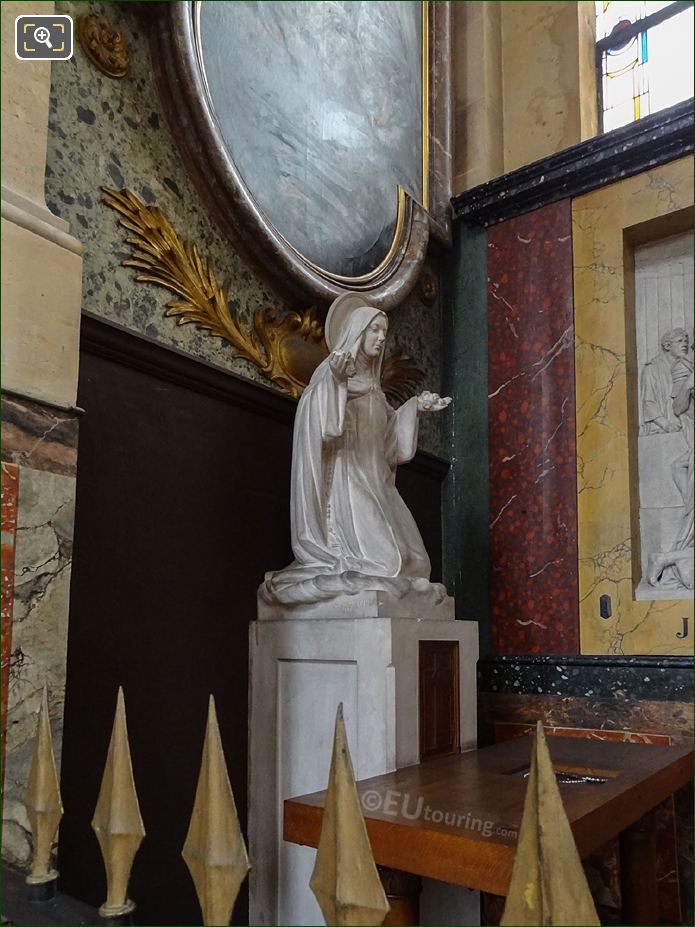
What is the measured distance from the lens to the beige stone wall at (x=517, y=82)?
558 cm

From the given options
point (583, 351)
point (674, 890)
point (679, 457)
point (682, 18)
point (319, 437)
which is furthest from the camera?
point (682, 18)

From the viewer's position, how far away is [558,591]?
4.79 meters

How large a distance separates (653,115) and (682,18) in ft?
4.34

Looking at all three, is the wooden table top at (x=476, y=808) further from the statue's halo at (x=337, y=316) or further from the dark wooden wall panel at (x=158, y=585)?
the statue's halo at (x=337, y=316)

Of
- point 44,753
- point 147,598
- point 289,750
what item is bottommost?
point 289,750

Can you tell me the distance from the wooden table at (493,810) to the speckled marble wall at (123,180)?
2093 millimetres

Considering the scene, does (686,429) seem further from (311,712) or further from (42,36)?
(42,36)

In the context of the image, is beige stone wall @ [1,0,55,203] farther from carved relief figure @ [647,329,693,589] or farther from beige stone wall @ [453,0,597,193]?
beige stone wall @ [453,0,597,193]

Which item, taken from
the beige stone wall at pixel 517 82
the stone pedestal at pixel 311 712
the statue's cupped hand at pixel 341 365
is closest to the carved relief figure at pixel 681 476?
the stone pedestal at pixel 311 712

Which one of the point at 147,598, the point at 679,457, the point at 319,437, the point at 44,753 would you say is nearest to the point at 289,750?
the point at 147,598

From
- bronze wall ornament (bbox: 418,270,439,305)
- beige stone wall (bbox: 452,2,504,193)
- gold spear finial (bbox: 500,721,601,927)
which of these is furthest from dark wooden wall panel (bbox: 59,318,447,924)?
beige stone wall (bbox: 452,2,504,193)

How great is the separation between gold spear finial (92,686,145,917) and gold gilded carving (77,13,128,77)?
2.99 meters

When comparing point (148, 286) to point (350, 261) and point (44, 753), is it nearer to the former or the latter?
point (350, 261)

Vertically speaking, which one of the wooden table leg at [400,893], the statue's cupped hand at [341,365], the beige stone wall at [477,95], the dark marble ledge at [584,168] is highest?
the beige stone wall at [477,95]
